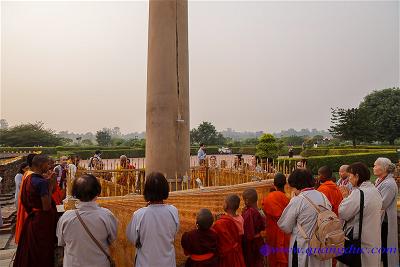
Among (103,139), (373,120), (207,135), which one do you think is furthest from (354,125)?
(103,139)

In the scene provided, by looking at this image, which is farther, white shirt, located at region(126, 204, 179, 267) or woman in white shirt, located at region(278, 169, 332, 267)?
woman in white shirt, located at region(278, 169, 332, 267)

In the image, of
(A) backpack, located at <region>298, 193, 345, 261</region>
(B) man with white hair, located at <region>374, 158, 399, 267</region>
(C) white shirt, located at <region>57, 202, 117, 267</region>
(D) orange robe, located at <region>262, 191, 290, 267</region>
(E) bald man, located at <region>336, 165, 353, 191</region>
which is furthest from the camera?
(E) bald man, located at <region>336, 165, 353, 191</region>

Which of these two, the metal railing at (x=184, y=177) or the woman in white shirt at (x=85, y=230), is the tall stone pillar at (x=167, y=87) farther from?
the woman in white shirt at (x=85, y=230)

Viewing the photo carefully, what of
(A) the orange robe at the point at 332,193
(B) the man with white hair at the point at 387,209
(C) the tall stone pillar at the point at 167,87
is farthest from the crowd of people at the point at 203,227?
(C) the tall stone pillar at the point at 167,87

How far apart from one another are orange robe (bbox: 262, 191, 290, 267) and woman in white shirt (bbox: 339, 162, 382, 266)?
0.74 meters

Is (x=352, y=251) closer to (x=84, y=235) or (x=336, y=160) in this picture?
(x=84, y=235)

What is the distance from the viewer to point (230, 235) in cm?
369

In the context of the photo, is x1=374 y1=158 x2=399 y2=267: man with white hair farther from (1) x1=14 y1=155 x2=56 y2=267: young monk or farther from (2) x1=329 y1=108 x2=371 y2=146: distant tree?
(2) x1=329 y1=108 x2=371 y2=146: distant tree

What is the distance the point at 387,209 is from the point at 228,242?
2.92 m

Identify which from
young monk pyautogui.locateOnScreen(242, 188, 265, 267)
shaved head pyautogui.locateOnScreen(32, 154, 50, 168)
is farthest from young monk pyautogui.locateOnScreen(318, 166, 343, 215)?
shaved head pyautogui.locateOnScreen(32, 154, 50, 168)

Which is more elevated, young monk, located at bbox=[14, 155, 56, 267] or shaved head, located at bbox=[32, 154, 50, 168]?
shaved head, located at bbox=[32, 154, 50, 168]

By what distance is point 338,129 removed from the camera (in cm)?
4159

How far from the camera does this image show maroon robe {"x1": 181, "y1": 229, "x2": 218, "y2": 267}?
3.40 metres

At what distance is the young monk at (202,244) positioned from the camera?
3.40 metres
